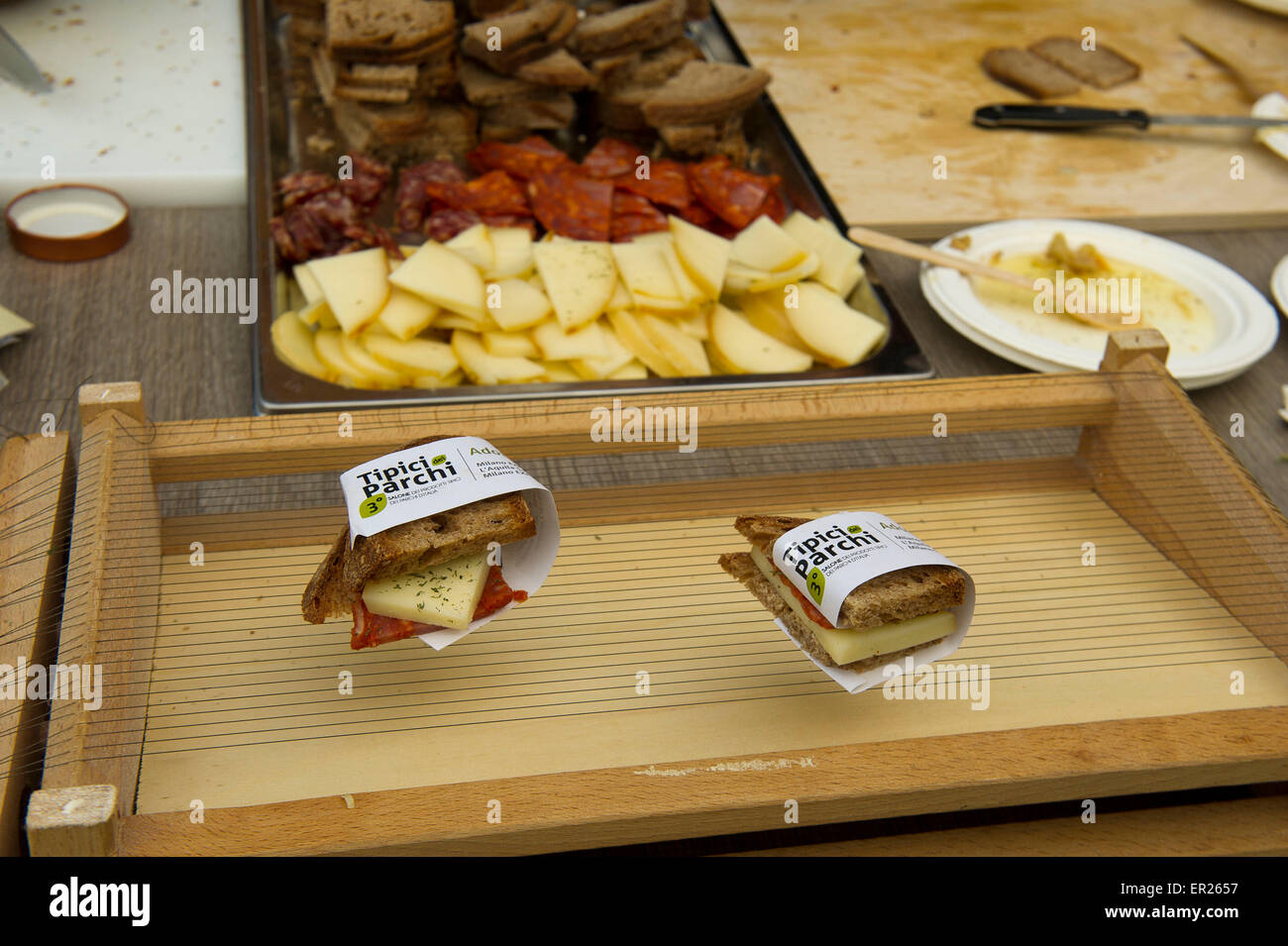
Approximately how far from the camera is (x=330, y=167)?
2.26 m

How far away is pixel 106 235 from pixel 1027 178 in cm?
188

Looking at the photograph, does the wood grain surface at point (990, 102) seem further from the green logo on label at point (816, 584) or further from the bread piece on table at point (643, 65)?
the green logo on label at point (816, 584)

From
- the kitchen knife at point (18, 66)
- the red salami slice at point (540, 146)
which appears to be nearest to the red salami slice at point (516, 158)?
the red salami slice at point (540, 146)

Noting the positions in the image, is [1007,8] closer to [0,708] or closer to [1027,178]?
[1027,178]

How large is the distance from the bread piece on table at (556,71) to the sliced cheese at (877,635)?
1.46m

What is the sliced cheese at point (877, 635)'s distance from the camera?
1037 millimetres

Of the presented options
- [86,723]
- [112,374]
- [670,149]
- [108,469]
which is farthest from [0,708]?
[670,149]

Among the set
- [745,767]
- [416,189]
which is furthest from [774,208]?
[745,767]

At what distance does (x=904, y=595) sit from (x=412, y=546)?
0.45 metres

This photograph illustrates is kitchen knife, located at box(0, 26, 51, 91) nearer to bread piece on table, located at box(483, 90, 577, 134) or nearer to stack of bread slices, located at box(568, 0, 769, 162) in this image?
bread piece on table, located at box(483, 90, 577, 134)

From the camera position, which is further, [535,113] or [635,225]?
[535,113]

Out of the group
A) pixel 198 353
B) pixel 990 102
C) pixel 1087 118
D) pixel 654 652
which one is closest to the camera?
pixel 654 652

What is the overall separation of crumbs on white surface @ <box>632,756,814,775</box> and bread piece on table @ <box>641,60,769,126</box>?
160 centimetres

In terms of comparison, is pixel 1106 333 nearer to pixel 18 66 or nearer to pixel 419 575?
pixel 419 575
